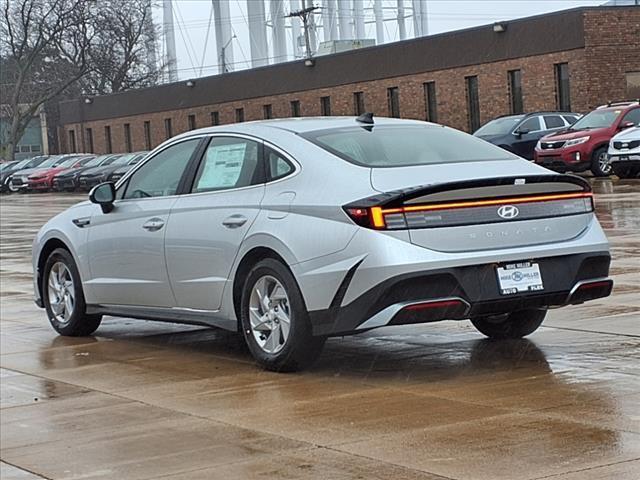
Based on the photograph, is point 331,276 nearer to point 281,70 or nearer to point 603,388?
point 603,388

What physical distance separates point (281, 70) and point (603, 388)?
52783 mm

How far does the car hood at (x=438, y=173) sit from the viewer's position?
794 cm

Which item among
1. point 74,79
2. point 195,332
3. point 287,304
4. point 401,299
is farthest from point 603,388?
point 74,79

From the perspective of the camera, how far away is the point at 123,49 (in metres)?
96.6

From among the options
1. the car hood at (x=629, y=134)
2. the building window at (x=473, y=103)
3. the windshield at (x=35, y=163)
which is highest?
the building window at (x=473, y=103)

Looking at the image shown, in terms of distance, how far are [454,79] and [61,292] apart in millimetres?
38693

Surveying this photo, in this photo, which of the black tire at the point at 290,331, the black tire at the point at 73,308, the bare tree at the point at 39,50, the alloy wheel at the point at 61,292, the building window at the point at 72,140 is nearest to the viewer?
the black tire at the point at 290,331

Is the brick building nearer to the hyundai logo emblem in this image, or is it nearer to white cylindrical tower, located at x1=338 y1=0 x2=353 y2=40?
the hyundai logo emblem

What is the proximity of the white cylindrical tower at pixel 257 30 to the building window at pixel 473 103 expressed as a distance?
160 ft

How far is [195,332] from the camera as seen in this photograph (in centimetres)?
1084

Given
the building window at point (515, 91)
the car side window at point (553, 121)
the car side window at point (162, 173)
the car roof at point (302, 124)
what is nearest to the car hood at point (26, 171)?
the building window at point (515, 91)

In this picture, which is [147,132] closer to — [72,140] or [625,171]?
[72,140]

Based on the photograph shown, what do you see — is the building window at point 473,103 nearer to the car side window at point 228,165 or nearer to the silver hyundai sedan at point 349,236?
the silver hyundai sedan at point 349,236

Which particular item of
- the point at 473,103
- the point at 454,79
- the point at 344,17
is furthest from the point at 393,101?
the point at 344,17
